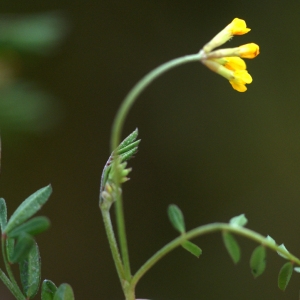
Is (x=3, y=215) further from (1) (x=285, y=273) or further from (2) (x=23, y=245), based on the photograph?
(1) (x=285, y=273)

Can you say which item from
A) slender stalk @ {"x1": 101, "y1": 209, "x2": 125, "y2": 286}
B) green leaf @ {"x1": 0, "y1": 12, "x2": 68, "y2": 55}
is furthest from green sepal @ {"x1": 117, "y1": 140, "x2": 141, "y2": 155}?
green leaf @ {"x1": 0, "y1": 12, "x2": 68, "y2": 55}

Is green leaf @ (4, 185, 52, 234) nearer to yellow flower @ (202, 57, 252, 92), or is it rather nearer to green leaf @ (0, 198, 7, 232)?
green leaf @ (0, 198, 7, 232)

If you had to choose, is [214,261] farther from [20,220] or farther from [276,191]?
[20,220]

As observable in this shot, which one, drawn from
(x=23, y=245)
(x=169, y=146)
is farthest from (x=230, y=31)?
(x=169, y=146)

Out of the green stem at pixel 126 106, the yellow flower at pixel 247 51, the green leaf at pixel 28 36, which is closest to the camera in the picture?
the green stem at pixel 126 106

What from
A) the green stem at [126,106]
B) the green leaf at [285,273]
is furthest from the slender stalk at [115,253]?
the green leaf at [285,273]

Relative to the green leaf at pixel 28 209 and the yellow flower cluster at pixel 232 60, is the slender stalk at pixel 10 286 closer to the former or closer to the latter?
the green leaf at pixel 28 209
